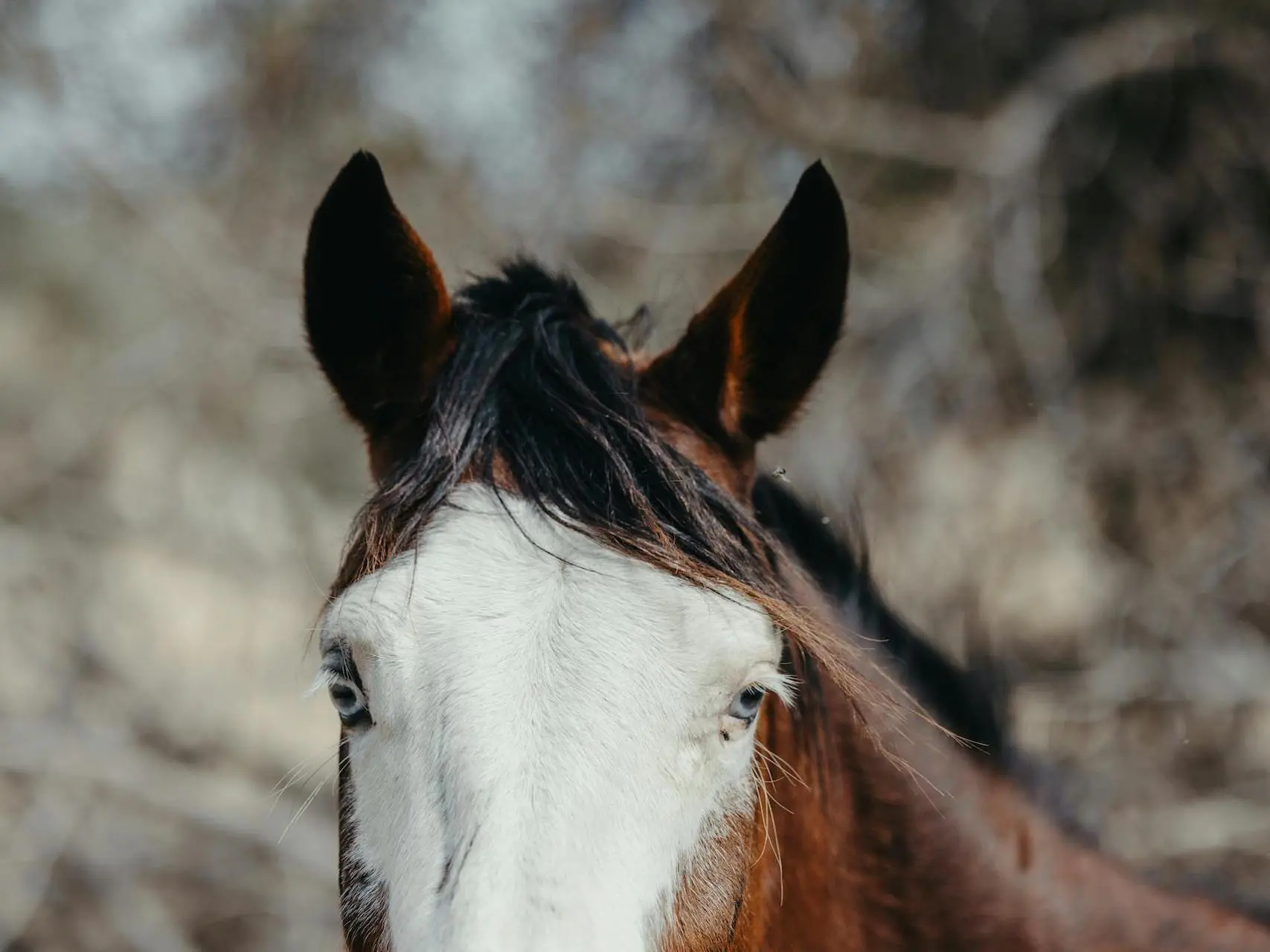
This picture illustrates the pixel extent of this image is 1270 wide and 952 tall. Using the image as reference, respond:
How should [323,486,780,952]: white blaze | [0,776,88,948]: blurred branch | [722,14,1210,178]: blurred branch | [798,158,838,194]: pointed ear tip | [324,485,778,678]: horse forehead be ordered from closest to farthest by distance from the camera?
[323,486,780,952]: white blaze, [324,485,778,678]: horse forehead, [798,158,838,194]: pointed ear tip, [0,776,88,948]: blurred branch, [722,14,1210,178]: blurred branch

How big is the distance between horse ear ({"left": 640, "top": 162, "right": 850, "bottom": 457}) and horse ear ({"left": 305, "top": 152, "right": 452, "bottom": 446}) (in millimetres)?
339

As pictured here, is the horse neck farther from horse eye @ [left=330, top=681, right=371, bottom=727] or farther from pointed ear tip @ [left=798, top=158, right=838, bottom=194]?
pointed ear tip @ [left=798, top=158, right=838, bottom=194]

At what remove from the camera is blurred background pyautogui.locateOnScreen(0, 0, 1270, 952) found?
3939 mm

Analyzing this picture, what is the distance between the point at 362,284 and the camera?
60.9 inches

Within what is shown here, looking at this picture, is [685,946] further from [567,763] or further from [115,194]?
[115,194]

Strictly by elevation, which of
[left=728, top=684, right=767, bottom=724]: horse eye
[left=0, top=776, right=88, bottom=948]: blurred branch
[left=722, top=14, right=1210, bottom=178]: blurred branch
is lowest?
[left=0, top=776, right=88, bottom=948]: blurred branch

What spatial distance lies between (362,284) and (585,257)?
394 centimetres

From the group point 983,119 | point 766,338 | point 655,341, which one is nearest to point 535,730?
point 766,338

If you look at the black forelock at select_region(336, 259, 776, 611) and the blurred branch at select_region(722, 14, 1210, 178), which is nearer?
the black forelock at select_region(336, 259, 776, 611)

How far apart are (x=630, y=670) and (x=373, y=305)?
714mm

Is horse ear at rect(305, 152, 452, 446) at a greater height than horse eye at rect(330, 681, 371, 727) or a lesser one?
greater

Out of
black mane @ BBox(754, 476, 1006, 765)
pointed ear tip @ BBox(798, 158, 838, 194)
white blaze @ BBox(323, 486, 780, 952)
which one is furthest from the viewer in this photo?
black mane @ BBox(754, 476, 1006, 765)

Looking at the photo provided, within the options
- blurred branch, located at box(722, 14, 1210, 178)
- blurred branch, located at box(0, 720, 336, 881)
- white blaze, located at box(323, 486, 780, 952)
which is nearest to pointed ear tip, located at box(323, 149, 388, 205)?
white blaze, located at box(323, 486, 780, 952)

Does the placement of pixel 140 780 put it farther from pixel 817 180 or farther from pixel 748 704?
pixel 817 180
